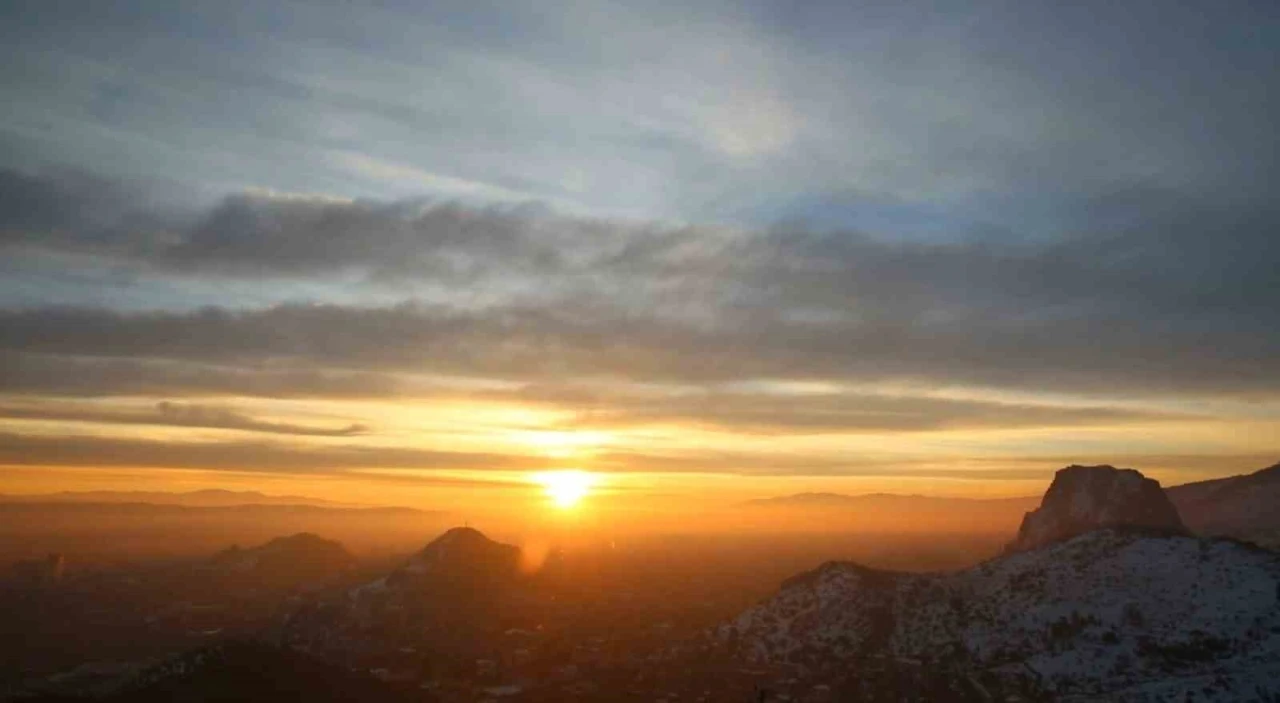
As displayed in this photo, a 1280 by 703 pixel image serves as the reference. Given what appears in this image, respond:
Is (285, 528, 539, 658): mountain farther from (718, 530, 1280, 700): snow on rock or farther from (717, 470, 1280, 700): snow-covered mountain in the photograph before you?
(718, 530, 1280, 700): snow on rock

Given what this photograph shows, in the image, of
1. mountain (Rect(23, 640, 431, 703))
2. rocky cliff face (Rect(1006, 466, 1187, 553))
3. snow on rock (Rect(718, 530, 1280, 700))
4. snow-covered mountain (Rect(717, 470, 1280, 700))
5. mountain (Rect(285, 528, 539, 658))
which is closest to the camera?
mountain (Rect(23, 640, 431, 703))

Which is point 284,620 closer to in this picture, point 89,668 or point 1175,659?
point 89,668

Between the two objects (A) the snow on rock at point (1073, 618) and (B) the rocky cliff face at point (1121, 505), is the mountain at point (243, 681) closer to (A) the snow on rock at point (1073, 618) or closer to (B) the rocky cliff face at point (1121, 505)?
(A) the snow on rock at point (1073, 618)

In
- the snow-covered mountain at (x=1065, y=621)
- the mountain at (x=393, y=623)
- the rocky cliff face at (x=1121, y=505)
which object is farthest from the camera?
the rocky cliff face at (x=1121, y=505)

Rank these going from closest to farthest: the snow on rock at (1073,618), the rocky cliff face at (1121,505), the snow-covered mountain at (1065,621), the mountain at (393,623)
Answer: the snow-covered mountain at (1065,621), the snow on rock at (1073,618), the mountain at (393,623), the rocky cliff face at (1121,505)

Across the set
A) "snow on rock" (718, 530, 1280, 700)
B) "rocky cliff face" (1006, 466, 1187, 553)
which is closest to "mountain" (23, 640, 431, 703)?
"snow on rock" (718, 530, 1280, 700)

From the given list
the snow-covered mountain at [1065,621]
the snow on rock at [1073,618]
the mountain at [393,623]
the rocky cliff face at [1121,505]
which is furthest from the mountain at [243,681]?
the rocky cliff face at [1121,505]

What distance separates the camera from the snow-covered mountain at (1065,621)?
102750 millimetres

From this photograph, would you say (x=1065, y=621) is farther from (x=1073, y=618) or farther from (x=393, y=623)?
(x=393, y=623)

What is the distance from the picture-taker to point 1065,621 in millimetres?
117500

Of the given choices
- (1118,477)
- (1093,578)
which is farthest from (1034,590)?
(1118,477)

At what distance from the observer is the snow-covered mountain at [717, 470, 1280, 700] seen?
102750 millimetres

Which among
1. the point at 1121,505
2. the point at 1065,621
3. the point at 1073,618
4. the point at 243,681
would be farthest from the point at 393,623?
the point at 1121,505

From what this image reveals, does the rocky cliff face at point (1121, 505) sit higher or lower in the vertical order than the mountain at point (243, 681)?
higher
